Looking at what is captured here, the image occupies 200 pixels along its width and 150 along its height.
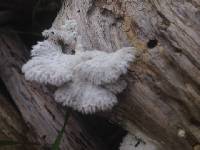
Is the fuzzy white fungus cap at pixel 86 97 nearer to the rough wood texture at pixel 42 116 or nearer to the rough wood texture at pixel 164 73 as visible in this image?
the rough wood texture at pixel 164 73

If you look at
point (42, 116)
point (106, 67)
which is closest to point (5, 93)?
point (42, 116)

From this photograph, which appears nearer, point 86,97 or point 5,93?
point 86,97

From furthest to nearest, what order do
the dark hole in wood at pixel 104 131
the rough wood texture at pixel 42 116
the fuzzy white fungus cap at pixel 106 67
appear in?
the dark hole in wood at pixel 104 131
the rough wood texture at pixel 42 116
the fuzzy white fungus cap at pixel 106 67

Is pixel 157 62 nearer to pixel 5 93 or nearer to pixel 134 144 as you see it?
pixel 134 144

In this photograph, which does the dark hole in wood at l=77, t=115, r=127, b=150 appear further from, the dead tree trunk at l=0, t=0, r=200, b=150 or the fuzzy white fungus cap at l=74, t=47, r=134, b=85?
the fuzzy white fungus cap at l=74, t=47, r=134, b=85

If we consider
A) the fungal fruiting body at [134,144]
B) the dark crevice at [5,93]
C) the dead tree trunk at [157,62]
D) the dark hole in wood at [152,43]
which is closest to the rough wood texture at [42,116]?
the dark crevice at [5,93]
